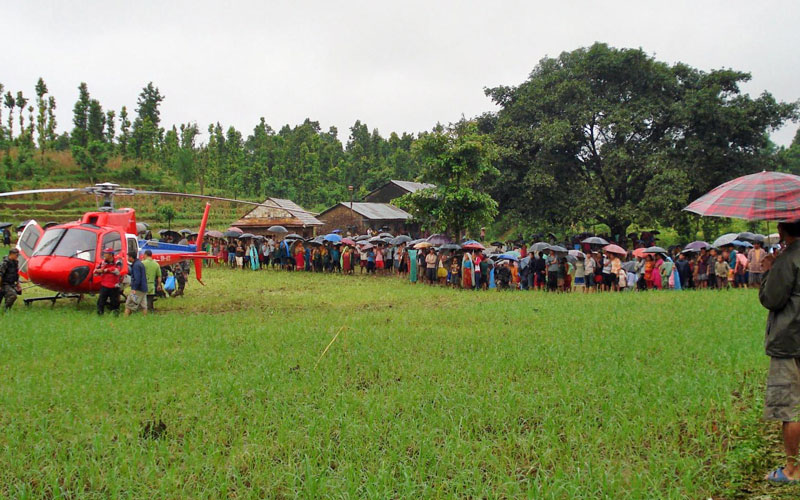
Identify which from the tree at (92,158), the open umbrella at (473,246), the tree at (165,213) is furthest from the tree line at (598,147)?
the tree at (92,158)

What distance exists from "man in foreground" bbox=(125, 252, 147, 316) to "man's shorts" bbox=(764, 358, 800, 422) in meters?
10.2

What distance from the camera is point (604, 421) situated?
4.35 meters

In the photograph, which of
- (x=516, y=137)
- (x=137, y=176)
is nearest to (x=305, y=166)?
(x=137, y=176)

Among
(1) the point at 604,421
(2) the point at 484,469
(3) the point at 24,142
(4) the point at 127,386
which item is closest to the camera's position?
(2) the point at 484,469

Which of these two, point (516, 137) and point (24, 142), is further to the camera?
point (24, 142)

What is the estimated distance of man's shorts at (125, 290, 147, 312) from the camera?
1026 cm

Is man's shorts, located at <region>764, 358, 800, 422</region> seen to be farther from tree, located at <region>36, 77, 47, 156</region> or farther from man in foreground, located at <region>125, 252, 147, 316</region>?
tree, located at <region>36, 77, 47, 156</region>

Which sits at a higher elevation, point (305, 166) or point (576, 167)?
point (305, 166)

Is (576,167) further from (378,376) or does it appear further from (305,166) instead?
(305,166)

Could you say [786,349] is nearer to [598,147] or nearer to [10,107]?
[598,147]

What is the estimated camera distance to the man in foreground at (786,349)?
11.3 feet

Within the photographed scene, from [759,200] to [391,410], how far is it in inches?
135

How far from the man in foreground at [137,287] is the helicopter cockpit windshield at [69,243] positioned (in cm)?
120

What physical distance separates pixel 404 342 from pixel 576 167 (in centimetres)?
1975
